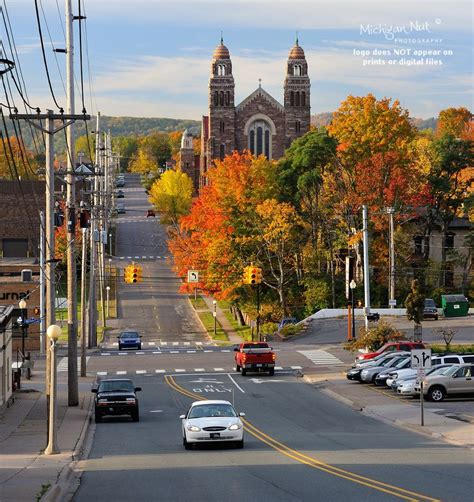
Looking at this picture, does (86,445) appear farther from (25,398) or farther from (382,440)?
(25,398)

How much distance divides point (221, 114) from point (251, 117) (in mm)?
3954

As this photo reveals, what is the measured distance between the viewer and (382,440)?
32.7 meters

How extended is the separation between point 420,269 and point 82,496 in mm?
73671

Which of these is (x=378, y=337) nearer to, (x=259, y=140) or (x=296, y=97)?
(x=259, y=140)

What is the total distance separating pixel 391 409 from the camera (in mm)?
42312

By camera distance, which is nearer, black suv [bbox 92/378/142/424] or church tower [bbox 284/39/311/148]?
black suv [bbox 92/378/142/424]

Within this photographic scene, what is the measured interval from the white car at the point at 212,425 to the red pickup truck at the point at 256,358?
26263 millimetres

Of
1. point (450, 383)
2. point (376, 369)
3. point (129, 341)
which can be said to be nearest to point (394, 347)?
point (376, 369)

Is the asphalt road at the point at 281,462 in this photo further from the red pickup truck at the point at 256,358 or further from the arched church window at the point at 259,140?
the arched church window at the point at 259,140

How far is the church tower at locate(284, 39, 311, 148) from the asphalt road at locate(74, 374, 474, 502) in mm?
104107

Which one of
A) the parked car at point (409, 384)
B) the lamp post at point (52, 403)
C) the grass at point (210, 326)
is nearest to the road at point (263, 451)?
the lamp post at point (52, 403)

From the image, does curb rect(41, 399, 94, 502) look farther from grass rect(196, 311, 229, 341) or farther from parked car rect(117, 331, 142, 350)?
grass rect(196, 311, 229, 341)

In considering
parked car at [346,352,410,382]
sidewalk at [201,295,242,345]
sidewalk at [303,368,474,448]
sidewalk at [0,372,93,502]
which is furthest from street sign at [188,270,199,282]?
sidewalk at [0,372,93,502]

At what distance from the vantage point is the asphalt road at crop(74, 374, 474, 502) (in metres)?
22.0
